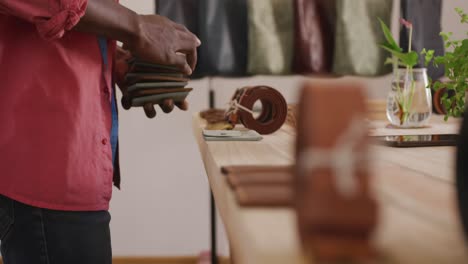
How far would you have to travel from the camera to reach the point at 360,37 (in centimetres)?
284

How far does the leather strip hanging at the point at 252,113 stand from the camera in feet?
4.17

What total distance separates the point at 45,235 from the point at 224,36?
6.28 ft

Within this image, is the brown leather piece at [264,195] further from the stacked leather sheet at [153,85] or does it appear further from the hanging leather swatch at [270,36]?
the hanging leather swatch at [270,36]

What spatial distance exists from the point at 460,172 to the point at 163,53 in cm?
74

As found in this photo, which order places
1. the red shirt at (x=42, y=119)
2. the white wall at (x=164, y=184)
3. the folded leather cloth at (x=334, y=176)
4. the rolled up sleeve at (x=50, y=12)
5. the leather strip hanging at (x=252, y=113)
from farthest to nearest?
the white wall at (x=164, y=184)
the leather strip hanging at (x=252, y=113)
the red shirt at (x=42, y=119)
the rolled up sleeve at (x=50, y=12)
the folded leather cloth at (x=334, y=176)

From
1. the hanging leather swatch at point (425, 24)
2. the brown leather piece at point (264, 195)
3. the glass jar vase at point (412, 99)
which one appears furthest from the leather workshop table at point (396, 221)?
the hanging leather swatch at point (425, 24)

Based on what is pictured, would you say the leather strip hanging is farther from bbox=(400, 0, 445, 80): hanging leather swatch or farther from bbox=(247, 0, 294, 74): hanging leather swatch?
bbox=(400, 0, 445, 80): hanging leather swatch

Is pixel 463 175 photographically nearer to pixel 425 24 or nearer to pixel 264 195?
pixel 264 195

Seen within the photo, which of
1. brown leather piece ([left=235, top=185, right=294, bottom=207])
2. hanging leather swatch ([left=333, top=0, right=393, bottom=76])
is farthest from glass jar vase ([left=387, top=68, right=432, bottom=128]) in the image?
hanging leather swatch ([left=333, top=0, right=393, bottom=76])

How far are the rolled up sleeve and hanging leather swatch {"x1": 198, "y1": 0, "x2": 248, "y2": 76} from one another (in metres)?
1.84

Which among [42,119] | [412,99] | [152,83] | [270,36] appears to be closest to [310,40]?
[270,36]

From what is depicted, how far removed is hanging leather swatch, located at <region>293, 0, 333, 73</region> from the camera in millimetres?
2818

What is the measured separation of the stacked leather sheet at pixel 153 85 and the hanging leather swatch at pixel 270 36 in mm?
1672

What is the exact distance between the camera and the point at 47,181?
1038mm
